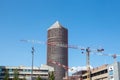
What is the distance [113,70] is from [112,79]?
477 centimetres

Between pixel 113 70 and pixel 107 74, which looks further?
pixel 107 74

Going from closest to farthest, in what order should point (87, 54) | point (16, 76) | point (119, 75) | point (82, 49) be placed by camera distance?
point (119, 75) → point (16, 76) → point (87, 54) → point (82, 49)

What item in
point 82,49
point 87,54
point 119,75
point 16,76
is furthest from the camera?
point 82,49

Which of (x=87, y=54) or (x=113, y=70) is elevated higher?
(x=87, y=54)

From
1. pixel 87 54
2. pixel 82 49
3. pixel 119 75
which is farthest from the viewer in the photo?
pixel 82 49

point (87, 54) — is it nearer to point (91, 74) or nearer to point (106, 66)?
point (106, 66)

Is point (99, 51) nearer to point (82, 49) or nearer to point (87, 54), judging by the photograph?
point (82, 49)

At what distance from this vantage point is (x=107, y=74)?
521 feet

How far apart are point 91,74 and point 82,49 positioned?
58.1ft

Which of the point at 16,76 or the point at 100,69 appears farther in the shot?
the point at 100,69

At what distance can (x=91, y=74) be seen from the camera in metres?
193

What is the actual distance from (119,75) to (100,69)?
2771 cm

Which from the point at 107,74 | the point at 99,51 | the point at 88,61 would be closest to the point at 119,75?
the point at 107,74

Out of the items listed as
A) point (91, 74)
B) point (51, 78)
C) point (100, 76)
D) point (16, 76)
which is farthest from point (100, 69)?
point (16, 76)
